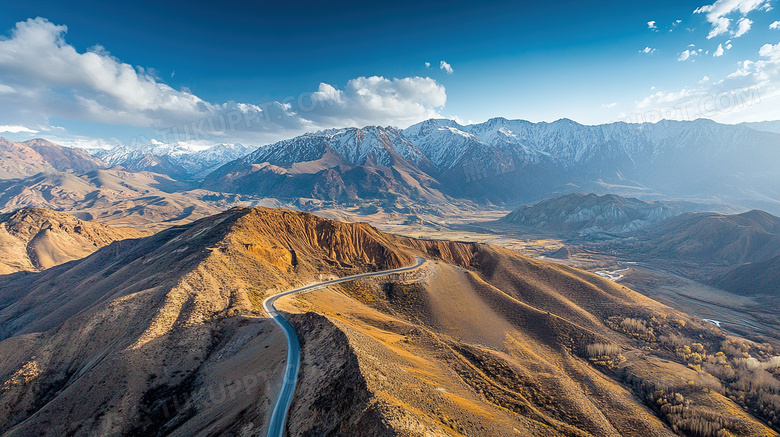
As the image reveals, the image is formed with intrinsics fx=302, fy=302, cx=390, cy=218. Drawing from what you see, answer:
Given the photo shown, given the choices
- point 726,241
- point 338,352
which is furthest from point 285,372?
A: point 726,241

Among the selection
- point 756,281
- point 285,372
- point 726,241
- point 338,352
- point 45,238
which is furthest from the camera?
point 726,241

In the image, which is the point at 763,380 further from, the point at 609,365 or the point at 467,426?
the point at 467,426

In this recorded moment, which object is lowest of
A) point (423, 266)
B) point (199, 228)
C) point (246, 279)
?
point (423, 266)

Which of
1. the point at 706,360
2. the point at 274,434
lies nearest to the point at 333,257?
the point at 274,434

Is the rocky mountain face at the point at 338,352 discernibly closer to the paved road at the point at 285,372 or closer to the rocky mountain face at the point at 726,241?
the paved road at the point at 285,372

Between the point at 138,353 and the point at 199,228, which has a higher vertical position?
the point at 199,228

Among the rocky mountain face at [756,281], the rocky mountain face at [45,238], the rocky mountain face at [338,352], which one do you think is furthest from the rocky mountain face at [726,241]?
the rocky mountain face at [45,238]

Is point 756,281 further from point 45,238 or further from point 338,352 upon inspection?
point 45,238
